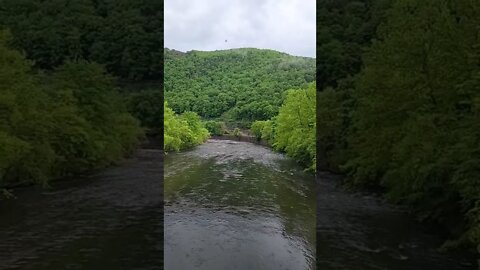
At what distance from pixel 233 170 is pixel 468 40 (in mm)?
10165

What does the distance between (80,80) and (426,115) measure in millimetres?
8575

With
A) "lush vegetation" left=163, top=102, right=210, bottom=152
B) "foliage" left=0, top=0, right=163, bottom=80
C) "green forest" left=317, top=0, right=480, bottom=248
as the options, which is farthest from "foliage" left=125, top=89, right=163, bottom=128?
"lush vegetation" left=163, top=102, right=210, bottom=152

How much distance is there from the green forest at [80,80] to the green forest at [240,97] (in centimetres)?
404

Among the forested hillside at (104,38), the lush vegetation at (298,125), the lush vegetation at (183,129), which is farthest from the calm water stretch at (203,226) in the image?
the lush vegetation at (183,129)

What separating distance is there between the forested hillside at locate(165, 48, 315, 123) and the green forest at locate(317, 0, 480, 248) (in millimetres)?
5649

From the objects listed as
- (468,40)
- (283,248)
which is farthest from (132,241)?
(468,40)

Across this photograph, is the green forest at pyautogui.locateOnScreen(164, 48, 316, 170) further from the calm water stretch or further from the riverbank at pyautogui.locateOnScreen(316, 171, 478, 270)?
the riverbank at pyautogui.locateOnScreen(316, 171, 478, 270)

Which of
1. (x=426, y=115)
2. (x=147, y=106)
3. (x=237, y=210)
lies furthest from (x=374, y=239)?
(x=147, y=106)

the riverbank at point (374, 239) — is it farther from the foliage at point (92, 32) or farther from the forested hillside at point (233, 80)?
the forested hillside at point (233, 80)

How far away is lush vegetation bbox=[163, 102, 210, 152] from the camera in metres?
16.4

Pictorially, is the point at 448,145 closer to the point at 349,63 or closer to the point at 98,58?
the point at 349,63

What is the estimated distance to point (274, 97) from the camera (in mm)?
16422

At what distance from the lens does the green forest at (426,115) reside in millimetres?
6871

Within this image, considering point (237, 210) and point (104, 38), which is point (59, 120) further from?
point (237, 210)
